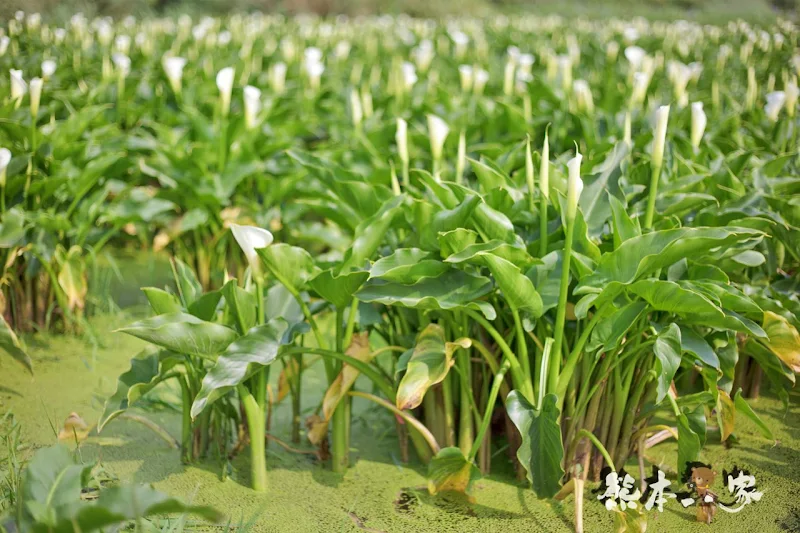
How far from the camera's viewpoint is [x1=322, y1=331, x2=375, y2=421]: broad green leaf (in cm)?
230

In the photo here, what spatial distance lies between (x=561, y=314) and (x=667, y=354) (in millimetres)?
274

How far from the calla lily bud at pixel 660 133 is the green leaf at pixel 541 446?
0.68 meters

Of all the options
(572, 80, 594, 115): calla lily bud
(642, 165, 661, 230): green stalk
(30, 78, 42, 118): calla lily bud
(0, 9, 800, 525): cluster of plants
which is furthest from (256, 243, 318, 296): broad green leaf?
(572, 80, 594, 115): calla lily bud

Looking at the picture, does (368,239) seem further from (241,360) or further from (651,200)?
(651,200)

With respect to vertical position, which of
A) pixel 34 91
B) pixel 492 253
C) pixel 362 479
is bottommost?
pixel 362 479

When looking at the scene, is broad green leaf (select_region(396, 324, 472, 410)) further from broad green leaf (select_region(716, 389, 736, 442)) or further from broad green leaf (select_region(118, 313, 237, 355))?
broad green leaf (select_region(716, 389, 736, 442))

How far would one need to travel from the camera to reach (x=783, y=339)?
231cm

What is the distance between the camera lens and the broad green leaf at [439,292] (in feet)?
6.84

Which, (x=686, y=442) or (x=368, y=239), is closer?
A: (x=686, y=442)

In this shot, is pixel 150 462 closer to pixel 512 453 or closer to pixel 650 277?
pixel 512 453

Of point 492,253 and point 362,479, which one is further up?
point 492,253

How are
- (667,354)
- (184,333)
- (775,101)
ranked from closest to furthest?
1. (667,354)
2. (184,333)
3. (775,101)

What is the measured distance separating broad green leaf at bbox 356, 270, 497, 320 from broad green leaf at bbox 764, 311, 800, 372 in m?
0.81

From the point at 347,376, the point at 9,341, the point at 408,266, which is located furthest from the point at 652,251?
the point at 9,341
